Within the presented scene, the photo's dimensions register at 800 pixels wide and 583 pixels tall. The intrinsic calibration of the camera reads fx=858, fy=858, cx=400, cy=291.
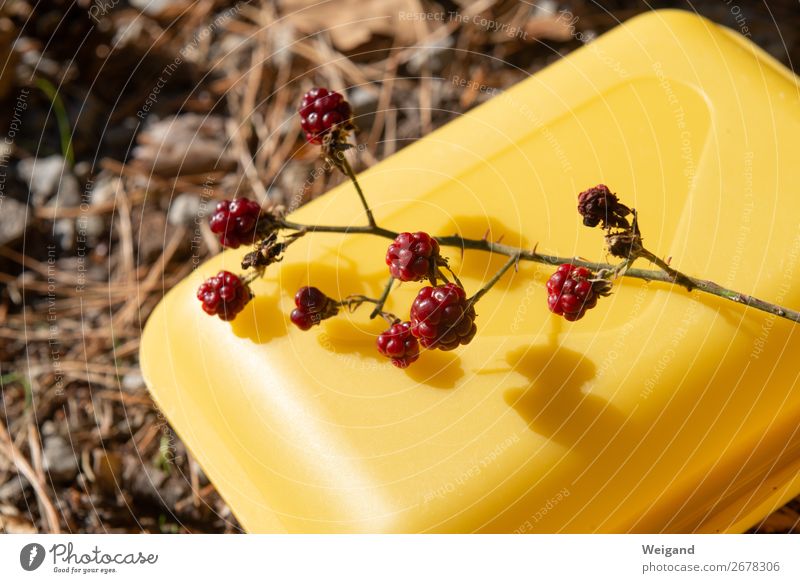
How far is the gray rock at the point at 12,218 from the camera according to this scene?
1395 mm

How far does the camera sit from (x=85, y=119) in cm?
149

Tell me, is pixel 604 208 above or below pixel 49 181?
below

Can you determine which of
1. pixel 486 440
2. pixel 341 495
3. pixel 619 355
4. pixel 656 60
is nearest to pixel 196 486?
pixel 341 495

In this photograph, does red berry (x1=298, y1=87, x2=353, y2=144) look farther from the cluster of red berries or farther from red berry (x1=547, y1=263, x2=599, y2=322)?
red berry (x1=547, y1=263, x2=599, y2=322)

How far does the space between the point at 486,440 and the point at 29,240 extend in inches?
36.1

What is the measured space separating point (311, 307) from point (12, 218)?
77 cm

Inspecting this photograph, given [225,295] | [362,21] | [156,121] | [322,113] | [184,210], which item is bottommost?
[225,295]

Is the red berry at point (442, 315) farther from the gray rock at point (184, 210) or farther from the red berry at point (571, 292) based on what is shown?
the gray rock at point (184, 210)

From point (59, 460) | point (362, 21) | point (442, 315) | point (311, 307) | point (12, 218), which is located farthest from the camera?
point (362, 21)

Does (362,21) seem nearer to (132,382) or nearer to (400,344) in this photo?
(132,382)

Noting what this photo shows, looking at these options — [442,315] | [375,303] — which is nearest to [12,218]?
[375,303]

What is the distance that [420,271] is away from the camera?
0.81 m

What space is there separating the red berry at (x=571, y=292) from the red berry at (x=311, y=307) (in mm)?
222
